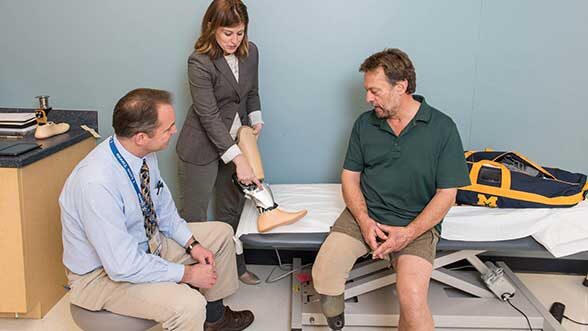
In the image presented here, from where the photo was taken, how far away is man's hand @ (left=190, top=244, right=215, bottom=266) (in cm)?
201

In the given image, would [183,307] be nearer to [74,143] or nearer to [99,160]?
[99,160]

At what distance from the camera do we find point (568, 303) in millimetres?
2580

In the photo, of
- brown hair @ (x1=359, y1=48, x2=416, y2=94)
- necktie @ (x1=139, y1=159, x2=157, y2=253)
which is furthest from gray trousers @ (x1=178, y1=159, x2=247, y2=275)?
brown hair @ (x1=359, y1=48, x2=416, y2=94)

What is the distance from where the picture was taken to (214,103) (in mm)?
2303

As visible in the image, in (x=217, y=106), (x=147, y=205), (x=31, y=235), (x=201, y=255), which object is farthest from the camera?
(x=217, y=106)

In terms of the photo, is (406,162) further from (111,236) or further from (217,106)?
(111,236)

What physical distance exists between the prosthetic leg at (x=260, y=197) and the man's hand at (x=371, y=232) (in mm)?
283

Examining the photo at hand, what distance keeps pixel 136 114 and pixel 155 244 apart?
485 millimetres

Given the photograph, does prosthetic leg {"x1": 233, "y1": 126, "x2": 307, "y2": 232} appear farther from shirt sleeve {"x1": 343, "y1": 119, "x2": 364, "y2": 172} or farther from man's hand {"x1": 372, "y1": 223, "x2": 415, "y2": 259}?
man's hand {"x1": 372, "y1": 223, "x2": 415, "y2": 259}

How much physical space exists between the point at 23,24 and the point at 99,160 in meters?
1.30

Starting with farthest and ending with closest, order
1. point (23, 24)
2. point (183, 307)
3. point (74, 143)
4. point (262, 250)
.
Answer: point (262, 250)
point (23, 24)
point (74, 143)
point (183, 307)

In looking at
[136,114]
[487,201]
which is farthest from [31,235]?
[487,201]

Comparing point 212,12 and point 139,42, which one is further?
point 139,42

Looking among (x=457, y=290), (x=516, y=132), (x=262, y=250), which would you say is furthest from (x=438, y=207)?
(x=262, y=250)
